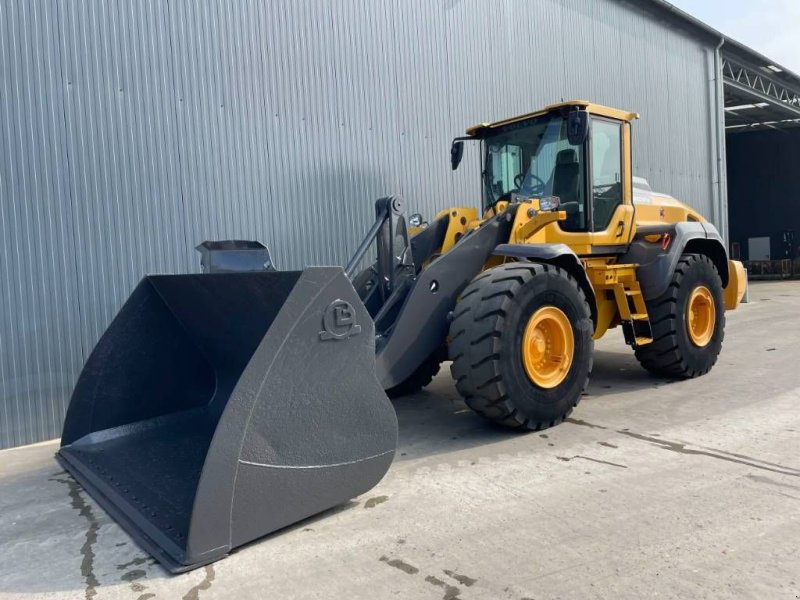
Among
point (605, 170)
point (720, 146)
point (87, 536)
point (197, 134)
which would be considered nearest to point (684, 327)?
point (605, 170)

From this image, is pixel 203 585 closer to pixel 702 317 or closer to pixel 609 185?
pixel 609 185

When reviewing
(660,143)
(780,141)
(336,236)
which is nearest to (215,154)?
(336,236)

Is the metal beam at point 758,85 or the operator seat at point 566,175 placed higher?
the metal beam at point 758,85

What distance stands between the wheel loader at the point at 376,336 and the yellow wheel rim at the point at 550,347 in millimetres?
15

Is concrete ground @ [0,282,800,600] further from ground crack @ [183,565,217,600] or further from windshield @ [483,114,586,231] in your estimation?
windshield @ [483,114,586,231]

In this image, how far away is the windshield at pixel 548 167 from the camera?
570 cm

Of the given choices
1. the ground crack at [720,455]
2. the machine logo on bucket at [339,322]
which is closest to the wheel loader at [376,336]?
the machine logo on bucket at [339,322]

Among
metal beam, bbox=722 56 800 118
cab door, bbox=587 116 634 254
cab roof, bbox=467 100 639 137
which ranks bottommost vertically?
cab door, bbox=587 116 634 254

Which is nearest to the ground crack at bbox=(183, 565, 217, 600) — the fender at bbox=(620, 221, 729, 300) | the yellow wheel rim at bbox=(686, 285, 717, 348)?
the fender at bbox=(620, 221, 729, 300)

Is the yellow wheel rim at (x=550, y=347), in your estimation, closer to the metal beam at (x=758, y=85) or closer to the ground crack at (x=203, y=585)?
the ground crack at (x=203, y=585)

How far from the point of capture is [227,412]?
2.89 metres

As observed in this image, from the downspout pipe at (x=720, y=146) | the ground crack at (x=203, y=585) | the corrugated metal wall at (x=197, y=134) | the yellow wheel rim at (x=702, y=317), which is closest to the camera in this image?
the ground crack at (x=203, y=585)

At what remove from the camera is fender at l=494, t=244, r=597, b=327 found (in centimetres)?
490

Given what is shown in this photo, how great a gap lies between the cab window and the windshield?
0.16 meters
